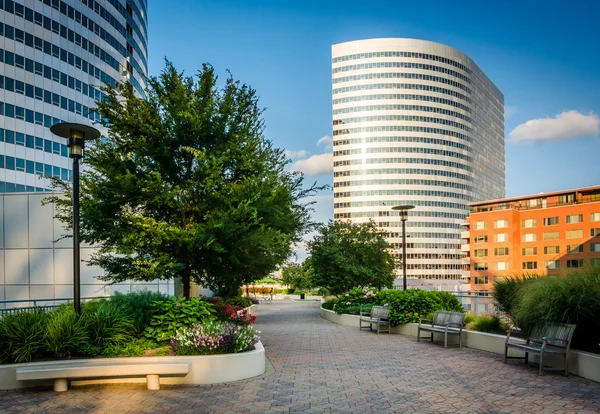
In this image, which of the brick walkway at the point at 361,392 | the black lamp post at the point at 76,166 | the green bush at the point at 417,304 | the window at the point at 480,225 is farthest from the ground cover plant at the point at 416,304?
the window at the point at 480,225

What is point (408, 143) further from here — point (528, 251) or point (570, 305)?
point (570, 305)

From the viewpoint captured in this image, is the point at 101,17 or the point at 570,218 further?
the point at 570,218

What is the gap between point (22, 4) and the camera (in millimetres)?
57312

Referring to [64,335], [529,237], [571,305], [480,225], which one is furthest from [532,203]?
[64,335]

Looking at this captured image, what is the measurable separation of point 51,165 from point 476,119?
459 feet

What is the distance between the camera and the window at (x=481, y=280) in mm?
91125

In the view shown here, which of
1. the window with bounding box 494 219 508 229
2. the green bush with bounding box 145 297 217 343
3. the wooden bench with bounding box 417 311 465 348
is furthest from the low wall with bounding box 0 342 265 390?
the window with bounding box 494 219 508 229

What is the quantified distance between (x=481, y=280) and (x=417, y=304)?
8289cm

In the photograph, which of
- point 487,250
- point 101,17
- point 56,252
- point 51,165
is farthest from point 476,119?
point 56,252

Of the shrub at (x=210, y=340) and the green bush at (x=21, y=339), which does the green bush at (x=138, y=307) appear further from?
the green bush at (x=21, y=339)

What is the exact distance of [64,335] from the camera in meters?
8.97

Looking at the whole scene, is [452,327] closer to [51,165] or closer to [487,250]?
[51,165]

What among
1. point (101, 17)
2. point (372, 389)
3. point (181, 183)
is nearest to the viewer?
point (372, 389)

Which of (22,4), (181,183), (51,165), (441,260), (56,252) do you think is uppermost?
(22,4)
